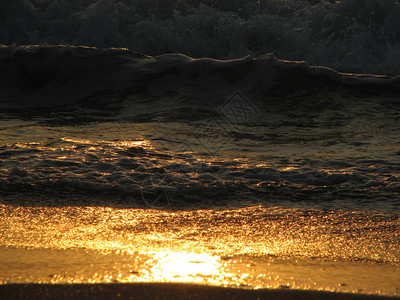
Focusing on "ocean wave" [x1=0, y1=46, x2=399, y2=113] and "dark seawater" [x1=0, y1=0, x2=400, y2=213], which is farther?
"ocean wave" [x1=0, y1=46, x2=399, y2=113]

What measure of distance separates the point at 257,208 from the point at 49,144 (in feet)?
5.69

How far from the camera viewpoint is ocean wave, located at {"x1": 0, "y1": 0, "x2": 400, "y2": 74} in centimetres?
888

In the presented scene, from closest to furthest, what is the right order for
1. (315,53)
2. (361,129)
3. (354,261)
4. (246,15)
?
1. (354,261)
2. (361,129)
3. (315,53)
4. (246,15)

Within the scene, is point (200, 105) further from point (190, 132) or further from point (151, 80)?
point (190, 132)

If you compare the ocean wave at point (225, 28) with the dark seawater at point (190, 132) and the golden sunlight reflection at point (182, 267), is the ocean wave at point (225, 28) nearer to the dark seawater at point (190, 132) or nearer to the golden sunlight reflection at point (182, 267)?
the dark seawater at point (190, 132)

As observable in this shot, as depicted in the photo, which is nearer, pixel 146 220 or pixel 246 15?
pixel 146 220

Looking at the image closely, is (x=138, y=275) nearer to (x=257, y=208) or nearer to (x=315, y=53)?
(x=257, y=208)

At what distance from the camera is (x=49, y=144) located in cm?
366

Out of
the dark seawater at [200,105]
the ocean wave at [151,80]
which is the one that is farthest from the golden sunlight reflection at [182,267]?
the ocean wave at [151,80]

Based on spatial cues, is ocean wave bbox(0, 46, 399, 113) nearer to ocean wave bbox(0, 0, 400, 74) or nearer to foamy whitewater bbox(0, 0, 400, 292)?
foamy whitewater bbox(0, 0, 400, 292)

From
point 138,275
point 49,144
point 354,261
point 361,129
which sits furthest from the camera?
point 361,129

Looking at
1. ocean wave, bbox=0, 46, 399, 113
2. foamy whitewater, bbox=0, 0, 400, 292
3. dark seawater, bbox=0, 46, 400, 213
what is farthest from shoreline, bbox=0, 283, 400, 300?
ocean wave, bbox=0, 46, 399, 113

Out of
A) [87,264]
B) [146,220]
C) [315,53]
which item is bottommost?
[315,53]

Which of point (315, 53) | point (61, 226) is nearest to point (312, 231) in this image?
point (61, 226)
